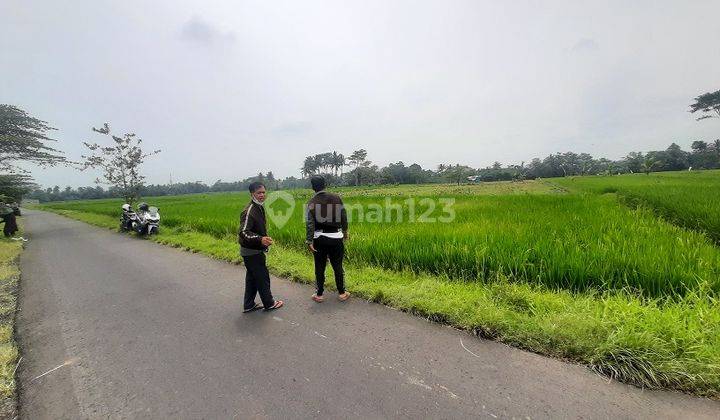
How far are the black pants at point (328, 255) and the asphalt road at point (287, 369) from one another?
264 mm

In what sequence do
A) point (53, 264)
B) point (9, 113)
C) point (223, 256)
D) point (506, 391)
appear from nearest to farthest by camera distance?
point (506, 391), point (223, 256), point (53, 264), point (9, 113)

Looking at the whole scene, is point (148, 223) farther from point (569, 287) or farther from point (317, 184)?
point (569, 287)

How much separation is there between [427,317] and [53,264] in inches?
326

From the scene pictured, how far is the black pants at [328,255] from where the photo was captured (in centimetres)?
370

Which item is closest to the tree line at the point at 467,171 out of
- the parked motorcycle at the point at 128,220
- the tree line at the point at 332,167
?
the tree line at the point at 332,167

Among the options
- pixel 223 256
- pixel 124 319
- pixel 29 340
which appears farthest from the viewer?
pixel 223 256

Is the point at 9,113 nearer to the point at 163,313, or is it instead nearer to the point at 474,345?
the point at 163,313

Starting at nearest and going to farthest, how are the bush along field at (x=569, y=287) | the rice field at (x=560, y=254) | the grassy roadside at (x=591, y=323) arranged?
1. the grassy roadside at (x=591, y=323)
2. the bush along field at (x=569, y=287)
3. the rice field at (x=560, y=254)

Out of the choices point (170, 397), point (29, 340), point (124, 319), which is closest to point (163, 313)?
point (124, 319)

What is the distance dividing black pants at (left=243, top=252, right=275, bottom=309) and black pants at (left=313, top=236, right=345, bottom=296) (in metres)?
0.62

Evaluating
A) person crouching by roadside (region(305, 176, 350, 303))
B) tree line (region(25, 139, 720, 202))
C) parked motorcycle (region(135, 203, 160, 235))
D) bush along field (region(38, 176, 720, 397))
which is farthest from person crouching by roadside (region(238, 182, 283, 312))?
tree line (region(25, 139, 720, 202))

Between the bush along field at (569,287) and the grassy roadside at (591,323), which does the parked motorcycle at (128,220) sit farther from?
the grassy roadside at (591,323)

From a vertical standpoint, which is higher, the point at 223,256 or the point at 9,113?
the point at 9,113

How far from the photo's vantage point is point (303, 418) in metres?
1.93
